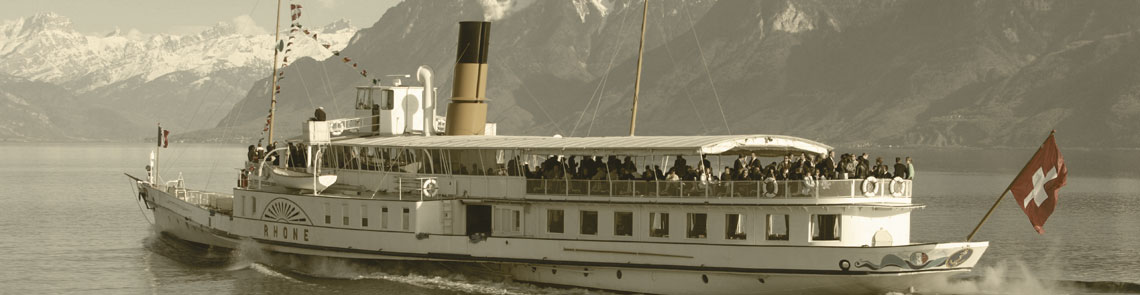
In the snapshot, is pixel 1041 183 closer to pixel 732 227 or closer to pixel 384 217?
pixel 732 227

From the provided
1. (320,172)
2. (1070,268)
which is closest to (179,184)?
(320,172)

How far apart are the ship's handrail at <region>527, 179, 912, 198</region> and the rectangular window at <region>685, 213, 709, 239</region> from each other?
76cm

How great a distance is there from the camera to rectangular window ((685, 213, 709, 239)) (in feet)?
131

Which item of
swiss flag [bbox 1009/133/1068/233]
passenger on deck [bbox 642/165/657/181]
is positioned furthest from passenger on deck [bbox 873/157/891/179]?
passenger on deck [bbox 642/165/657/181]

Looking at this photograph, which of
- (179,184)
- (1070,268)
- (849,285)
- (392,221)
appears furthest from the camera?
(179,184)

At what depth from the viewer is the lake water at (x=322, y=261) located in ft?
149

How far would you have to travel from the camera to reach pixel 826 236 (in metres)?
38.8

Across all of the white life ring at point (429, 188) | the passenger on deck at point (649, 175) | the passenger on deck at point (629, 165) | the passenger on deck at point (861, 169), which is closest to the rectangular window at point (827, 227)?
the passenger on deck at point (861, 169)

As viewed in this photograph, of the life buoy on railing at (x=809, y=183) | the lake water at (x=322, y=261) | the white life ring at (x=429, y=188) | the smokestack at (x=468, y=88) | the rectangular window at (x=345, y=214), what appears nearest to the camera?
the life buoy on railing at (x=809, y=183)

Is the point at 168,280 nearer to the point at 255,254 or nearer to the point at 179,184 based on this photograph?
the point at 255,254

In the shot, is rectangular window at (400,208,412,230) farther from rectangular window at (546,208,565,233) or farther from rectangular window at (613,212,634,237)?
rectangular window at (613,212,634,237)

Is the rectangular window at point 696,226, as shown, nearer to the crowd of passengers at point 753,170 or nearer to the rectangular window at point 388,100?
the crowd of passengers at point 753,170

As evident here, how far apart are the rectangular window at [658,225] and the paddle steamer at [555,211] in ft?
0.13

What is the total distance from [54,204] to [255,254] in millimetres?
50976
